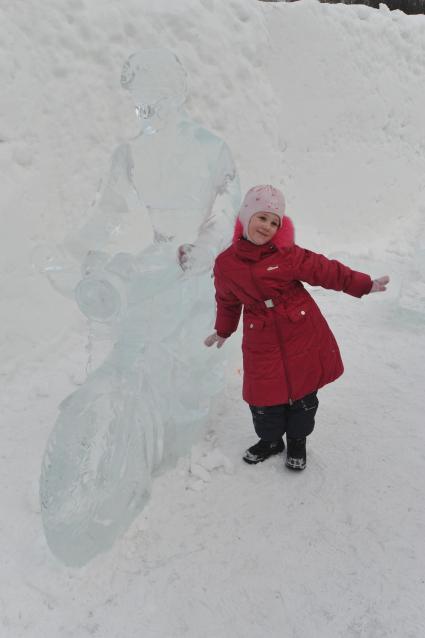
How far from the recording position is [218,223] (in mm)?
1994

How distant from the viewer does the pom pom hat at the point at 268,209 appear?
5.68 feet

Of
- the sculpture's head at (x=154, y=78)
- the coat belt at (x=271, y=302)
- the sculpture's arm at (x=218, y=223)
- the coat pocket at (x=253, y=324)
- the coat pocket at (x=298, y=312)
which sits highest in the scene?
the sculpture's head at (x=154, y=78)

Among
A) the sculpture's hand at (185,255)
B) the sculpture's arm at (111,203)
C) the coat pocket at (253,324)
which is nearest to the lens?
the sculpture's hand at (185,255)

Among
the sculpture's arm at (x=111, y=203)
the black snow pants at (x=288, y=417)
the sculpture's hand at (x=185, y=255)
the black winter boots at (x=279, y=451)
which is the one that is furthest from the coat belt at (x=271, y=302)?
the sculpture's arm at (x=111, y=203)

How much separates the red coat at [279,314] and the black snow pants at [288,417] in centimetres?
11

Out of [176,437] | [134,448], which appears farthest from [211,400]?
[134,448]

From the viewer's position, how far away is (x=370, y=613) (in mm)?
1578

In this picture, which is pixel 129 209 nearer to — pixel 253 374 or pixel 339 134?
pixel 253 374

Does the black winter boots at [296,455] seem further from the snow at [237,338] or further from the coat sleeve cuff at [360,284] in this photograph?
the coat sleeve cuff at [360,284]

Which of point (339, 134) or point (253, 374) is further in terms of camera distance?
point (339, 134)

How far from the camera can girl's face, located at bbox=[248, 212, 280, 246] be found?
1750 millimetres

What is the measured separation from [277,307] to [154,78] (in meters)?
0.94

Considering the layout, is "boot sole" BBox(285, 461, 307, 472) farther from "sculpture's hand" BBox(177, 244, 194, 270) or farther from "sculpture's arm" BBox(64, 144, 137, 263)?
"sculpture's arm" BBox(64, 144, 137, 263)

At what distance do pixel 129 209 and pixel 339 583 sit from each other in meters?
1.56
